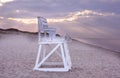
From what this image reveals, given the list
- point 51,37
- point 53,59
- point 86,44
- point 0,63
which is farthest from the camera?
point 86,44

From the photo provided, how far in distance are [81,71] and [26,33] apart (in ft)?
45.0

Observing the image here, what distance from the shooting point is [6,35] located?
24938 mm

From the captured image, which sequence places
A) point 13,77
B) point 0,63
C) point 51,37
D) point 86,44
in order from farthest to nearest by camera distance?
point 86,44, point 0,63, point 51,37, point 13,77

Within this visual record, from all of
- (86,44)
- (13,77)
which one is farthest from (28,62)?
(86,44)

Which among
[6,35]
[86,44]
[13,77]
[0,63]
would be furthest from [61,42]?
[6,35]

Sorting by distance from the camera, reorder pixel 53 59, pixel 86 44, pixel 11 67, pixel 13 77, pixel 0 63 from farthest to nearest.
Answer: pixel 86 44 → pixel 53 59 → pixel 0 63 → pixel 11 67 → pixel 13 77

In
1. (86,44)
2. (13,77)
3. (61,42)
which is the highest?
(61,42)

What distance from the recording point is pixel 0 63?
1364cm

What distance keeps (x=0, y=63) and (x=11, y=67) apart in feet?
3.65

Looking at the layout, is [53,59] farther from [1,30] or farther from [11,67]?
[1,30]

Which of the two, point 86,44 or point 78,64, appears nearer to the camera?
point 78,64

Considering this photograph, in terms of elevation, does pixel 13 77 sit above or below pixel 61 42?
below

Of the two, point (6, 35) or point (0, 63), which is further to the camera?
point (6, 35)

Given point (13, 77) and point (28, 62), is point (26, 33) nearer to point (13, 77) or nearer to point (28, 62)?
point (28, 62)
